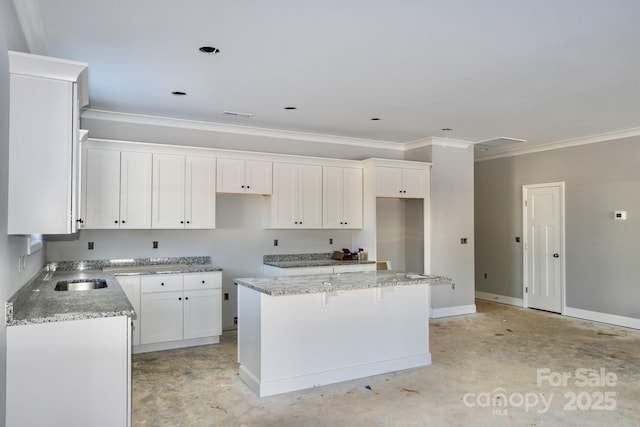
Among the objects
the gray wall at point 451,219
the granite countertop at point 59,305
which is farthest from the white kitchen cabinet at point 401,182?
the granite countertop at point 59,305

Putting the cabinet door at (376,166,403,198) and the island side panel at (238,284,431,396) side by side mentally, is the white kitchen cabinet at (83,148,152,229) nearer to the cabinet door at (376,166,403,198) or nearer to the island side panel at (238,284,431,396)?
the island side panel at (238,284,431,396)

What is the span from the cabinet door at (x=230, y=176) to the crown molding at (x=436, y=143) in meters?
2.77

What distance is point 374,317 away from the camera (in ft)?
13.4

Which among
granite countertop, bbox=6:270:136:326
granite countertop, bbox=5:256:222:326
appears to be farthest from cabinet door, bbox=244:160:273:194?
granite countertop, bbox=6:270:136:326

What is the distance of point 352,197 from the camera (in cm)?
636

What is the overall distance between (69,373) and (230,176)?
3344 mm

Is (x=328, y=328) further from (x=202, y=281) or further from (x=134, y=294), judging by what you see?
(x=134, y=294)

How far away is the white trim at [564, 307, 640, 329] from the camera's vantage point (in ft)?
19.7

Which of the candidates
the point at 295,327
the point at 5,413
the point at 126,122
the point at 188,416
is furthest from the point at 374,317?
the point at 126,122

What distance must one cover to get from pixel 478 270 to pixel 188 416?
6398 mm

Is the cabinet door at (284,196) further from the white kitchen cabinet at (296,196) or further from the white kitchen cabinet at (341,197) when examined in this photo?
the white kitchen cabinet at (341,197)

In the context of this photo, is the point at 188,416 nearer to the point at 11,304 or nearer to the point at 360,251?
the point at 11,304

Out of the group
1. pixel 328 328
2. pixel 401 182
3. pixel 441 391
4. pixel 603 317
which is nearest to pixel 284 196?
pixel 401 182

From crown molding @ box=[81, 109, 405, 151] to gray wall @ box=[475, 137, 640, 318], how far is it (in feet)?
7.30
